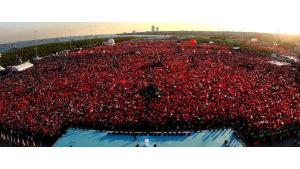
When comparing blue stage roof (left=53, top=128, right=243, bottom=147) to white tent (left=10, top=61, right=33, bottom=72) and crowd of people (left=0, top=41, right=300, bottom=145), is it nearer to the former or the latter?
crowd of people (left=0, top=41, right=300, bottom=145)

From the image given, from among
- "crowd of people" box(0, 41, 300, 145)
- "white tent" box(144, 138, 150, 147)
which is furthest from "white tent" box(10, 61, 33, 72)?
"white tent" box(144, 138, 150, 147)

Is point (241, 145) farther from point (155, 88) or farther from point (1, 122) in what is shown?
point (1, 122)

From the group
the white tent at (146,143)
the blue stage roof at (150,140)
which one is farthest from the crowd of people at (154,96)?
the white tent at (146,143)

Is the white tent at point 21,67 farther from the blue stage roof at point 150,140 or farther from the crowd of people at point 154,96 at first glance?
the blue stage roof at point 150,140

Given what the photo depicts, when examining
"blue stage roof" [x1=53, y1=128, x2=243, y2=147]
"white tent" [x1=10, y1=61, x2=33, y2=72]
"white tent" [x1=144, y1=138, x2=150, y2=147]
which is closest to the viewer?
"white tent" [x1=144, y1=138, x2=150, y2=147]

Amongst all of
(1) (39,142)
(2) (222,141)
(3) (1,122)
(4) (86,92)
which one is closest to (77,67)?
(4) (86,92)

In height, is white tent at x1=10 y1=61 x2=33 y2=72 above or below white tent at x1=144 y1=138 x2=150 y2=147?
above

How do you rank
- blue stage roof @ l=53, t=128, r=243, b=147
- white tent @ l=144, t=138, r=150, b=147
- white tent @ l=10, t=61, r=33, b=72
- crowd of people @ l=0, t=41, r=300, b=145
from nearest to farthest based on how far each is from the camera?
white tent @ l=144, t=138, r=150, b=147
blue stage roof @ l=53, t=128, r=243, b=147
crowd of people @ l=0, t=41, r=300, b=145
white tent @ l=10, t=61, r=33, b=72
